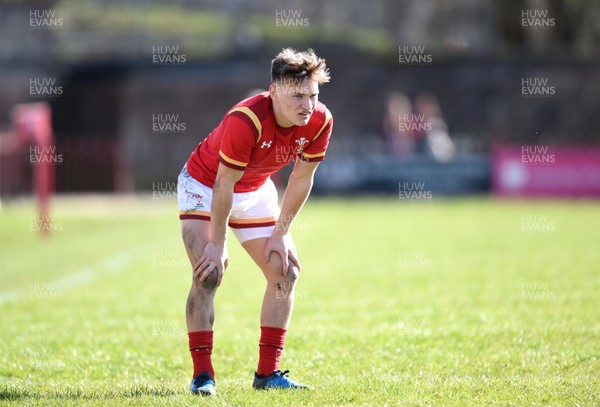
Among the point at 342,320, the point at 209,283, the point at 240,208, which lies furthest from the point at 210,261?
the point at 342,320

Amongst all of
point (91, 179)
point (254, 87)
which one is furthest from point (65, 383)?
point (254, 87)

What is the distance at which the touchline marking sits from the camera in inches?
462

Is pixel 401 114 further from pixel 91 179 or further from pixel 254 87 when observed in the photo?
pixel 91 179

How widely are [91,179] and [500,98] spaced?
14.5 meters

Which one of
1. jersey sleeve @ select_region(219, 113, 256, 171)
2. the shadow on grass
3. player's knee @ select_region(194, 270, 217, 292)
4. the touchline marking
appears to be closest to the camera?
jersey sleeve @ select_region(219, 113, 256, 171)

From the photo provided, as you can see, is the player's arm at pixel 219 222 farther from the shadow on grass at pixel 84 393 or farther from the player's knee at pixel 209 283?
the shadow on grass at pixel 84 393

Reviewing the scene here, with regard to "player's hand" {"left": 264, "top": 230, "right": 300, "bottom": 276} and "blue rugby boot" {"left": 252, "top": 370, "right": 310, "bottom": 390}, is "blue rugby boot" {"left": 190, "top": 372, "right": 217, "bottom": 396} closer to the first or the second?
"blue rugby boot" {"left": 252, "top": 370, "right": 310, "bottom": 390}

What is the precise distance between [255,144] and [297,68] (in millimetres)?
589

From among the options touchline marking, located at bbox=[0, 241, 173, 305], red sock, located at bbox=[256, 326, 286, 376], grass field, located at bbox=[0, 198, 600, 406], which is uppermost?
red sock, located at bbox=[256, 326, 286, 376]

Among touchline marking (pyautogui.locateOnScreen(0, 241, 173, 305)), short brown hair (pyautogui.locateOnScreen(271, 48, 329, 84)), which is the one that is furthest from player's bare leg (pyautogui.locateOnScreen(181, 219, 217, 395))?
touchline marking (pyautogui.locateOnScreen(0, 241, 173, 305))

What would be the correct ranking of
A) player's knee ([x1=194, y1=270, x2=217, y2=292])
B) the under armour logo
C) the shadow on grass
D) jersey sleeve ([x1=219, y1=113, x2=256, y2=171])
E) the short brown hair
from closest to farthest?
the short brown hair < jersey sleeve ([x1=219, y1=113, x2=256, y2=171]) < the shadow on grass < player's knee ([x1=194, y1=270, x2=217, y2=292]) < the under armour logo

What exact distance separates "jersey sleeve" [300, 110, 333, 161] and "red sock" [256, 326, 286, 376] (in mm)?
1183

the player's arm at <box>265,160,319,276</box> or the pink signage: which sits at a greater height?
the player's arm at <box>265,160,319,276</box>

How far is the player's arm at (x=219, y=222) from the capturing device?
20.4 ft
